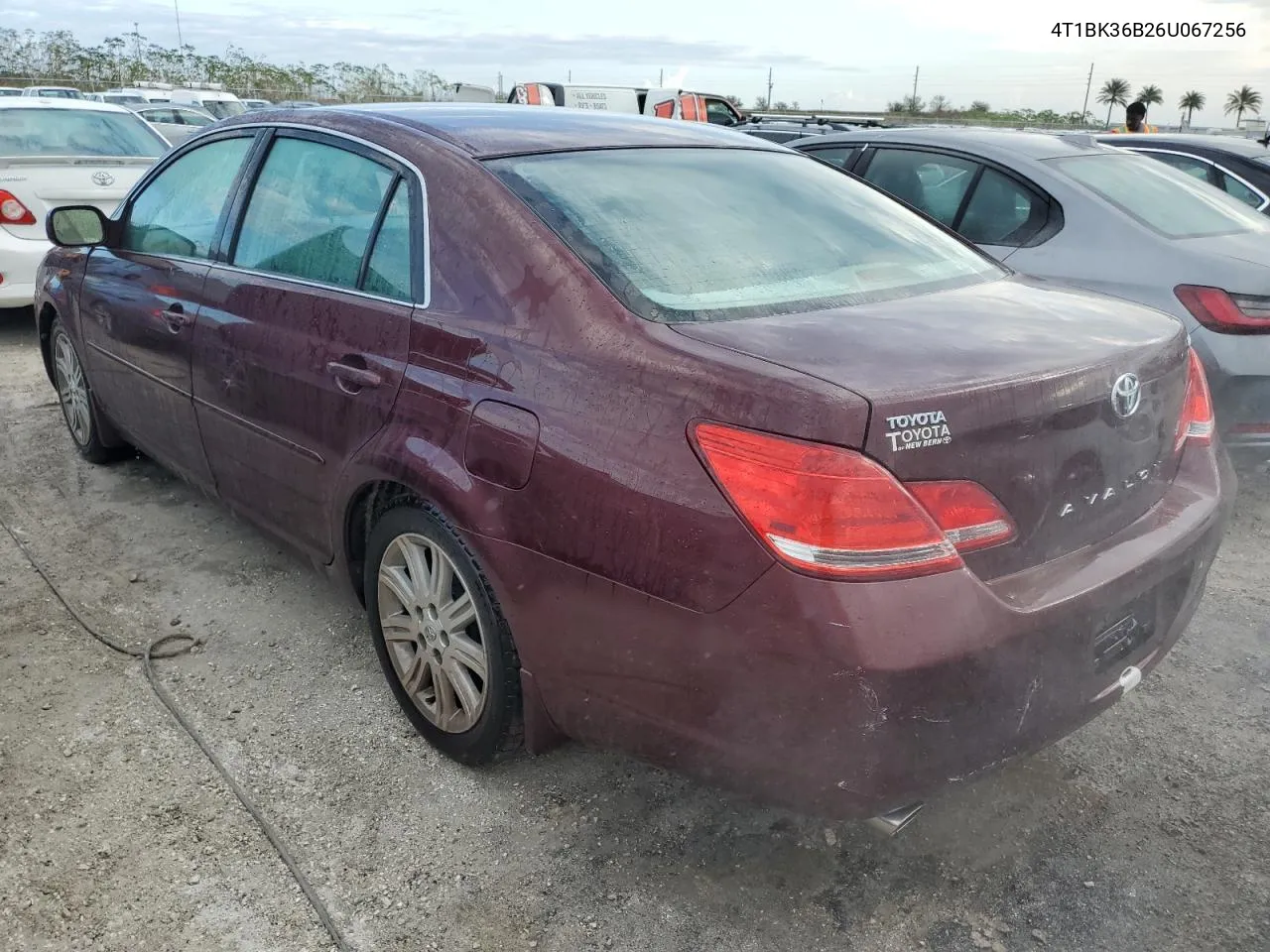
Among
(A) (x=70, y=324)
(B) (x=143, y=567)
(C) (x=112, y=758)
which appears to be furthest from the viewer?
(A) (x=70, y=324)

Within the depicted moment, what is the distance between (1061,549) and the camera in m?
1.99

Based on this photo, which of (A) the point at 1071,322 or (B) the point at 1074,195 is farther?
(B) the point at 1074,195

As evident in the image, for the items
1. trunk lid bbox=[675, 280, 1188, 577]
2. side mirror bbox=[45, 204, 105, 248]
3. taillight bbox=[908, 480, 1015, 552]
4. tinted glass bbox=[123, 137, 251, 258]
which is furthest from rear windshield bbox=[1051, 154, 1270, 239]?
side mirror bbox=[45, 204, 105, 248]

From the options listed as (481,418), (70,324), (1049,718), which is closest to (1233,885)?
(1049,718)

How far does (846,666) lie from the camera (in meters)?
1.72

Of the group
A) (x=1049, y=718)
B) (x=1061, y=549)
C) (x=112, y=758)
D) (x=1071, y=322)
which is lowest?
(x=112, y=758)

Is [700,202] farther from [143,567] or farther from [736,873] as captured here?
[143,567]

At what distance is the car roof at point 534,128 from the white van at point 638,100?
564 inches

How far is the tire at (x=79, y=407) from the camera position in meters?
4.52

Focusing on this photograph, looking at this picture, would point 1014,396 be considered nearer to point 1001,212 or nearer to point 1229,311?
point 1229,311

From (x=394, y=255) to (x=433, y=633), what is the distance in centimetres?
96

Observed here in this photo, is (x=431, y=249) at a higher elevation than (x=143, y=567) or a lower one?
higher

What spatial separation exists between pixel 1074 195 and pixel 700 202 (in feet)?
9.30

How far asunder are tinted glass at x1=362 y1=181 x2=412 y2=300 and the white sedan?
192 inches
